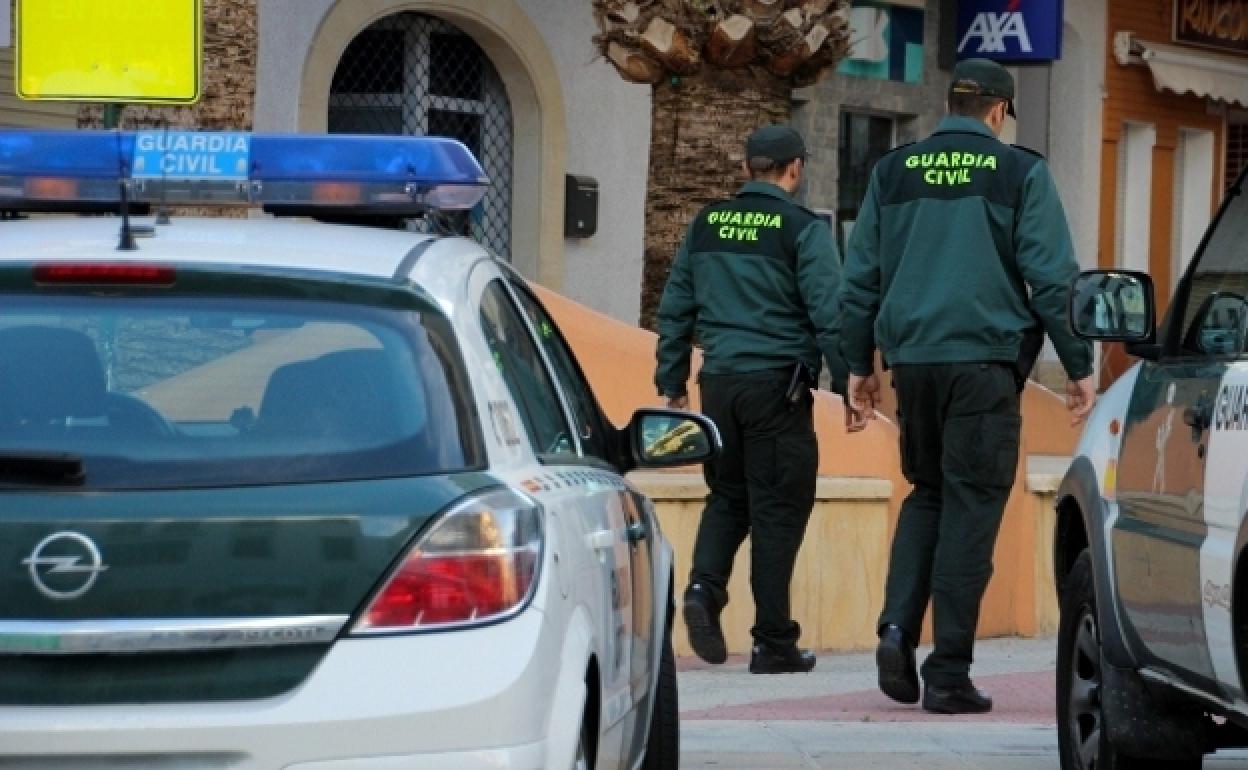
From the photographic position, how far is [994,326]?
8484 millimetres

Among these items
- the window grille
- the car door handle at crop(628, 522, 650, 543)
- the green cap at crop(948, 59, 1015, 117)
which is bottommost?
the car door handle at crop(628, 522, 650, 543)

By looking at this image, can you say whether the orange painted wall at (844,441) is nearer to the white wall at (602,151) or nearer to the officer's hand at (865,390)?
the officer's hand at (865,390)

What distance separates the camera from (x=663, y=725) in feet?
21.1

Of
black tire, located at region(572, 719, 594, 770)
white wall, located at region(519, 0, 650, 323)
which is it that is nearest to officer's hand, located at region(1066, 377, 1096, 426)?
black tire, located at region(572, 719, 594, 770)

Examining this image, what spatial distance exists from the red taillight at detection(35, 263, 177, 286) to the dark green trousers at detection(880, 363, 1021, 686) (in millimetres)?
4264

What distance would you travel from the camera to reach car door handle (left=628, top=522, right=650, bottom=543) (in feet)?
18.8

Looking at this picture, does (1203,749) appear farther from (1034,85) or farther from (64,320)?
(1034,85)

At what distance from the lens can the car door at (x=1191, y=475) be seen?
5.71 m

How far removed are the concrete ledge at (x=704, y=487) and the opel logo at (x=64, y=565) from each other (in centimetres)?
652

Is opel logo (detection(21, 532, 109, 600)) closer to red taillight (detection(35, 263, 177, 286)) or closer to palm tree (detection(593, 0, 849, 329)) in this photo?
red taillight (detection(35, 263, 177, 286))

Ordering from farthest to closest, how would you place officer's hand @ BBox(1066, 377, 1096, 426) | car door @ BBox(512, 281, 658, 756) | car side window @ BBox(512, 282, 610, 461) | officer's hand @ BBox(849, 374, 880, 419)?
officer's hand @ BBox(849, 374, 880, 419), officer's hand @ BBox(1066, 377, 1096, 426), car side window @ BBox(512, 282, 610, 461), car door @ BBox(512, 281, 658, 756)

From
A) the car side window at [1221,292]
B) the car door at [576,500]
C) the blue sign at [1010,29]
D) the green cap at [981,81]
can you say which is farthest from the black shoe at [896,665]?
the blue sign at [1010,29]

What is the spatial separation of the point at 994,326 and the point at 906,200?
483 mm

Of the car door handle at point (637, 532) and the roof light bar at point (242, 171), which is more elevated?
the roof light bar at point (242, 171)
